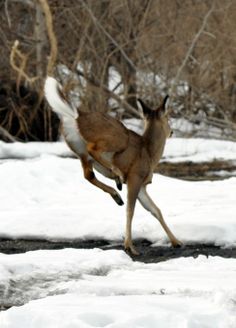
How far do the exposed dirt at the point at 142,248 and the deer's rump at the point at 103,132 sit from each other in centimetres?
108

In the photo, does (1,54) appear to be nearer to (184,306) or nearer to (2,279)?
(2,279)

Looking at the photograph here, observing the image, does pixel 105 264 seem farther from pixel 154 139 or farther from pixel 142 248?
pixel 154 139

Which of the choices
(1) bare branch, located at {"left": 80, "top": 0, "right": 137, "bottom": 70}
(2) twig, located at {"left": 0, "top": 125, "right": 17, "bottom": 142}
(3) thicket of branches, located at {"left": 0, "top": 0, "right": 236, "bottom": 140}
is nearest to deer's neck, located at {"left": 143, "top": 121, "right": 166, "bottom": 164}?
(3) thicket of branches, located at {"left": 0, "top": 0, "right": 236, "bottom": 140}

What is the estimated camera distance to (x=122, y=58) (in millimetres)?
22031

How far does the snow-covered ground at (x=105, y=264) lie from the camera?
551 centimetres

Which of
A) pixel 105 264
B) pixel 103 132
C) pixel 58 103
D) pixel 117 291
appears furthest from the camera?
pixel 103 132

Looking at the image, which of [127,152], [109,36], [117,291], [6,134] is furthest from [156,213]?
[6,134]

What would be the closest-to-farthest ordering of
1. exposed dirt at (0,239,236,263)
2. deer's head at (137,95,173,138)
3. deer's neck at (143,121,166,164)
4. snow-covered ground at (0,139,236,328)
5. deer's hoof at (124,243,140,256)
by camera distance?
snow-covered ground at (0,139,236,328)
exposed dirt at (0,239,236,263)
deer's hoof at (124,243,140,256)
deer's neck at (143,121,166,164)
deer's head at (137,95,173,138)

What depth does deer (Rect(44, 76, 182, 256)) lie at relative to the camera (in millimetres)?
9156

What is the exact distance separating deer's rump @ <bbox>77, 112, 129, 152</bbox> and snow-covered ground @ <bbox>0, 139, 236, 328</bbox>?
3.80 ft

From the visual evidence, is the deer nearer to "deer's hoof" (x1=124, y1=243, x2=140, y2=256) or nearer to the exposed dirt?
"deer's hoof" (x1=124, y1=243, x2=140, y2=256)

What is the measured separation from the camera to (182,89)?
21.8 m

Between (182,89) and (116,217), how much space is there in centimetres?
1134

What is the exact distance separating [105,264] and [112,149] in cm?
172
